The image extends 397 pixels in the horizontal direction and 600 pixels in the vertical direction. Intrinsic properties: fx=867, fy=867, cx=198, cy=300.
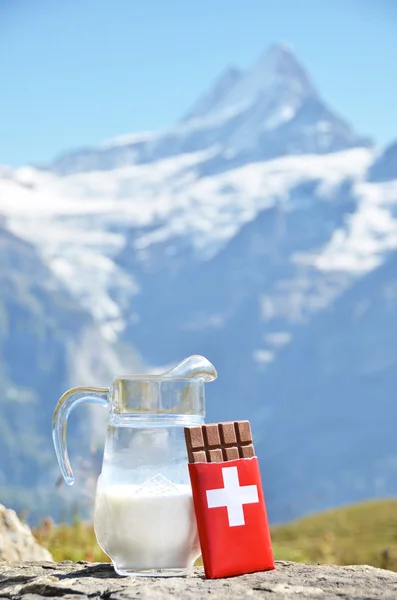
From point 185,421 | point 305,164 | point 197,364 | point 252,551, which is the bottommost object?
point 252,551

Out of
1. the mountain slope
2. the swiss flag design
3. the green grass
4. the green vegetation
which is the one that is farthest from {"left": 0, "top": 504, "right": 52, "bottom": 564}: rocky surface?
the mountain slope

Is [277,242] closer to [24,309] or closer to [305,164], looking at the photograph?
[305,164]

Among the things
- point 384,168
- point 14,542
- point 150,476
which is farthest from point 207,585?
point 384,168

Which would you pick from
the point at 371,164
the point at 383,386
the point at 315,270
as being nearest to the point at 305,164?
the point at 371,164

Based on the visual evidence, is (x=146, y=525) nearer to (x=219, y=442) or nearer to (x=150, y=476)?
(x=150, y=476)

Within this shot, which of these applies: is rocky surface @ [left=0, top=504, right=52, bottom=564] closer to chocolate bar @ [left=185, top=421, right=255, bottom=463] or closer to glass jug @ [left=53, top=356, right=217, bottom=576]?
glass jug @ [left=53, top=356, right=217, bottom=576]

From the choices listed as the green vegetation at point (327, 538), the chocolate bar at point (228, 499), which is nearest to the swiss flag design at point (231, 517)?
the chocolate bar at point (228, 499)
